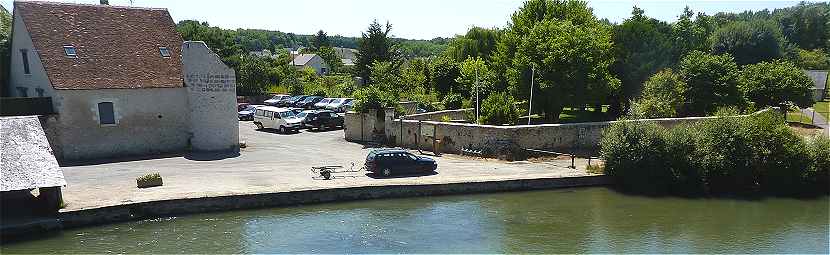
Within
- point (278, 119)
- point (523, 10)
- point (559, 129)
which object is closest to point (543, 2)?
point (523, 10)

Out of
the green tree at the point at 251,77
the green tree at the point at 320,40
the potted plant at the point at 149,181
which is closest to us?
the potted plant at the point at 149,181

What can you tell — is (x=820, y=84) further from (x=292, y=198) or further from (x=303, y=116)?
(x=292, y=198)

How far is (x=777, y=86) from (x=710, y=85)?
22.2 feet

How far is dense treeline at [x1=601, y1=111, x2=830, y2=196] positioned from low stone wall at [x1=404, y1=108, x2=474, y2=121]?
11668 millimetres

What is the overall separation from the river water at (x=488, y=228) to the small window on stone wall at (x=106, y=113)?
9.93 meters

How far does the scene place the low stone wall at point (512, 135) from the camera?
26.3m

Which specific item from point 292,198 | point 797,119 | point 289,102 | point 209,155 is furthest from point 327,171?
point 797,119

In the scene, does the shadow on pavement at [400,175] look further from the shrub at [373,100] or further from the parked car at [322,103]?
the parked car at [322,103]

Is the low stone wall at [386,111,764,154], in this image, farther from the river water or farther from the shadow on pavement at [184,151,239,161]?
the shadow on pavement at [184,151,239,161]

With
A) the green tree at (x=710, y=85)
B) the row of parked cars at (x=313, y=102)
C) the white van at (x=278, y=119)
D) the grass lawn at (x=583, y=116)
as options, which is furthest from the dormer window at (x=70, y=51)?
the green tree at (x=710, y=85)

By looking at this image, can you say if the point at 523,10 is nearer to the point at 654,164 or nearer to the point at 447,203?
the point at 654,164

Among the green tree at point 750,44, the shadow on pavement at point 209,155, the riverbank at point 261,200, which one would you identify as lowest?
the riverbank at point 261,200

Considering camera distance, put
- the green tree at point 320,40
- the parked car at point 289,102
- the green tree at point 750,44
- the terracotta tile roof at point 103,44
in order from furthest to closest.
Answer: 1. the green tree at point 320,40
2. the green tree at point 750,44
3. the parked car at point 289,102
4. the terracotta tile roof at point 103,44

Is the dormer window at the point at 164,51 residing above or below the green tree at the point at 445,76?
above
